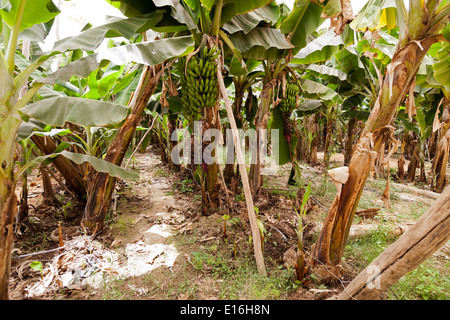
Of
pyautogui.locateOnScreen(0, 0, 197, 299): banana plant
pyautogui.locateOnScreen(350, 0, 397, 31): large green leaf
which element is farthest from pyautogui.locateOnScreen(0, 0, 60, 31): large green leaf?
pyautogui.locateOnScreen(350, 0, 397, 31): large green leaf

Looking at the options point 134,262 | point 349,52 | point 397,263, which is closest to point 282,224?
point 397,263

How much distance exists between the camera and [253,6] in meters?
1.93

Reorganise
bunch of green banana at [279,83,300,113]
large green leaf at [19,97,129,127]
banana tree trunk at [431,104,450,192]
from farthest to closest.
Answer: banana tree trunk at [431,104,450,192]
bunch of green banana at [279,83,300,113]
large green leaf at [19,97,129,127]

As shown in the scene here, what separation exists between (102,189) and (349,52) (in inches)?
146

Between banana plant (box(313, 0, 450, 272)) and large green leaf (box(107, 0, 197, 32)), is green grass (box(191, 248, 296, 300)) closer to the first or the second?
banana plant (box(313, 0, 450, 272))

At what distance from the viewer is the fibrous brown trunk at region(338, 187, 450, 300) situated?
975 mm

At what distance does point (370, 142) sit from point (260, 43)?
1.47 metres

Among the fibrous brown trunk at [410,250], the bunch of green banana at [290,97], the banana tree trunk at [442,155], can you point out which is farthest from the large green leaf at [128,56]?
the banana tree trunk at [442,155]

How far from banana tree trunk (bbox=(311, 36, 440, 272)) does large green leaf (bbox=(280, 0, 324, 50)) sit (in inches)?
46.4

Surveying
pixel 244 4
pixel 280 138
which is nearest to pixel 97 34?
pixel 244 4

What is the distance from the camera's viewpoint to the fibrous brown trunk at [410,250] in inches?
38.4

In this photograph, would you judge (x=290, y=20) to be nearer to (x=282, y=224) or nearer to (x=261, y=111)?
(x=261, y=111)

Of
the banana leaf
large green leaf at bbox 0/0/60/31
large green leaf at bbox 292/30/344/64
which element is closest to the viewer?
large green leaf at bbox 0/0/60/31

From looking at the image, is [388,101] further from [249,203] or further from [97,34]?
[97,34]
